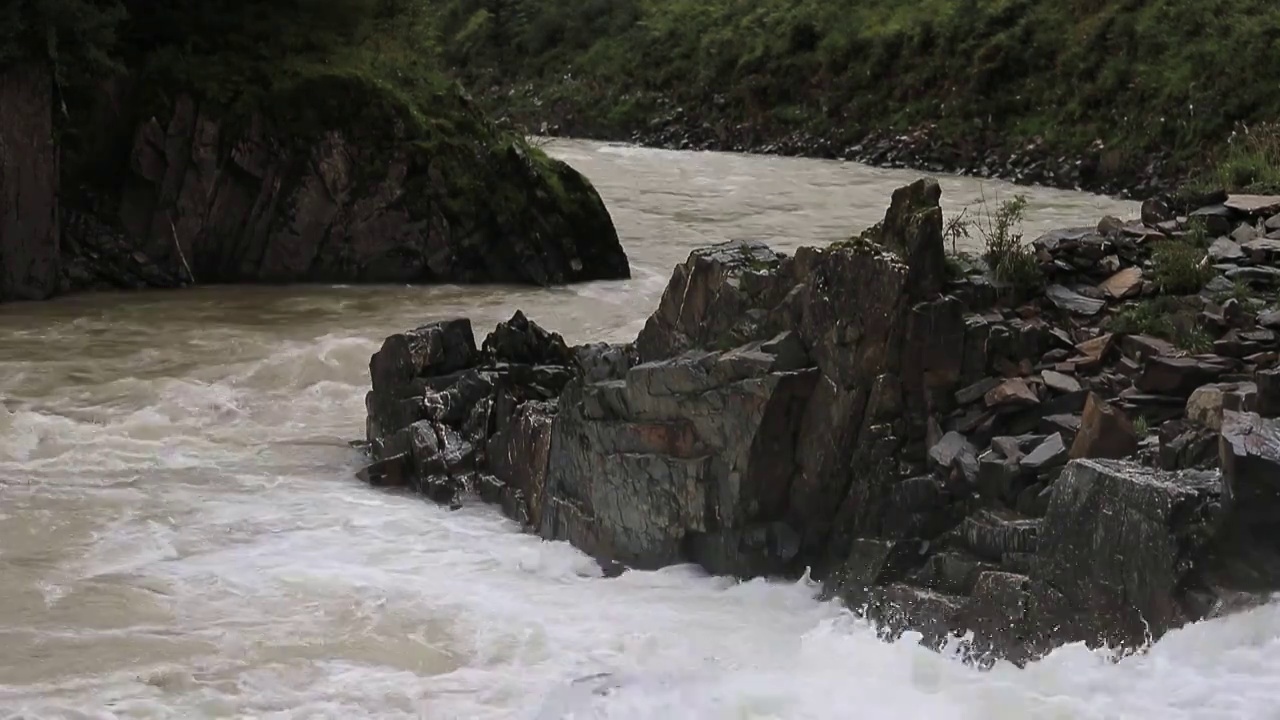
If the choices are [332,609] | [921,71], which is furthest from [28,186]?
[921,71]

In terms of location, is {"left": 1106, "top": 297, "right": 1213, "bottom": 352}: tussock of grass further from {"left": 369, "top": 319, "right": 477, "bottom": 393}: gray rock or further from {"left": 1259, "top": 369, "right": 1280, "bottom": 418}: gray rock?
{"left": 369, "top": 319, "right": 477, "bottom": 393}: gray rock

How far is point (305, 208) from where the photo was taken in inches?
719

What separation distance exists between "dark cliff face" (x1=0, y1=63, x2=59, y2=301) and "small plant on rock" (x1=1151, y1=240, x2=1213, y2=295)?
12732mm

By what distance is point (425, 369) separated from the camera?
37.8 ft

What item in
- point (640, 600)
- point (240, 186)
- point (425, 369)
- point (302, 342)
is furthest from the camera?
point (240, 186)

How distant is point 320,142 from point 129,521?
946 cm

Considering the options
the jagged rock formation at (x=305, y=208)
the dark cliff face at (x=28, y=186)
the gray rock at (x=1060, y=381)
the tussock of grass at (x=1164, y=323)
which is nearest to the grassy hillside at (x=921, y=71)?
the tussock of grass at (x=1164, y=323)

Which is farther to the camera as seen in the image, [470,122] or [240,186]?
[470,122]

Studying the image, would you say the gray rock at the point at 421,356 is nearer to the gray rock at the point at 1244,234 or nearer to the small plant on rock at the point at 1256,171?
the gray rock at the point at 1244,234

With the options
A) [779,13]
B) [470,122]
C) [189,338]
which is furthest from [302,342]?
[779,13]

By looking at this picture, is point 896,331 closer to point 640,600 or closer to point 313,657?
point 640,600

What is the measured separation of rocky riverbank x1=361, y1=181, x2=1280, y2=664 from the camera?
267 inches

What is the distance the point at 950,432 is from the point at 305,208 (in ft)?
38.8

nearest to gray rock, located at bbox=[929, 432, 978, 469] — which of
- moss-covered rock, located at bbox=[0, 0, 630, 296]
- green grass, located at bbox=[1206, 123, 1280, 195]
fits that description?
green grass, located at bbox=[1206, 123, 1280, 195]
